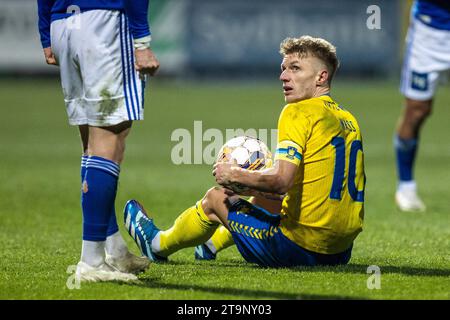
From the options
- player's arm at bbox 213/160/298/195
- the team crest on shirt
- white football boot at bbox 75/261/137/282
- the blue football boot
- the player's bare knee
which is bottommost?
the blue football boot

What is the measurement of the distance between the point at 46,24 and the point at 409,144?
14.2 feet

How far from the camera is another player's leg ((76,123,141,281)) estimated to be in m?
4.21

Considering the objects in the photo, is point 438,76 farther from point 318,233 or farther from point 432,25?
point 318,233

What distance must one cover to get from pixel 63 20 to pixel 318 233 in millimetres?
1565

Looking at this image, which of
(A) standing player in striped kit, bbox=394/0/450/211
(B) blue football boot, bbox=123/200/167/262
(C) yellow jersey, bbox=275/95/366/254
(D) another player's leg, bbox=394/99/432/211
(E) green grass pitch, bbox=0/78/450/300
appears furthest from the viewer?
(D) another player's leg, bbox=394/99/432/211

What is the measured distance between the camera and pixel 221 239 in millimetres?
5145

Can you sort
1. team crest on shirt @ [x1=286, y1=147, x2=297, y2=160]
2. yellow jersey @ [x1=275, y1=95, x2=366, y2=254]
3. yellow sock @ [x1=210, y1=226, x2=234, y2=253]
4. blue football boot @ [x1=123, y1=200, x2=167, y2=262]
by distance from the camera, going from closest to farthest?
team crest on shirt @ [x1=286, y1=147, x2=297, y2=160], yellow jersey @ [x1=275, y1=95, x2=366, y2=254], blue football boot @ [x1=123, y1=200, x2=167, y2=262], yellow sock @ [x1=210, y1=226, x2=234, y2=253]

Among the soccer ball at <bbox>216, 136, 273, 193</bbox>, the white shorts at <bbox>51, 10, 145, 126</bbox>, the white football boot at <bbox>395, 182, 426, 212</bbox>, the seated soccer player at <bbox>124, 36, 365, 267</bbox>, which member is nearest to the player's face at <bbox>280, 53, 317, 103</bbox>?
the seated soccer player at <bbox>124, 36, 365, 267</bbox>

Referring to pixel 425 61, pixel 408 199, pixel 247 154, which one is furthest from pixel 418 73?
pixel 247 154

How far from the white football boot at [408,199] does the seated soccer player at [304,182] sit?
305 cm

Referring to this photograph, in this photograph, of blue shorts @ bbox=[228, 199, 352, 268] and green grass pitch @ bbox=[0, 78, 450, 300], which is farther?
blue shorts @ bbox=[228, 199, 352, 268]

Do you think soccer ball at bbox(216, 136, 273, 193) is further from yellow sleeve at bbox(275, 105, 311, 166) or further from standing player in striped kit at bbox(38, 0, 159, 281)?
standing player in striped kit at bbox(38, 0, 159, 281)
